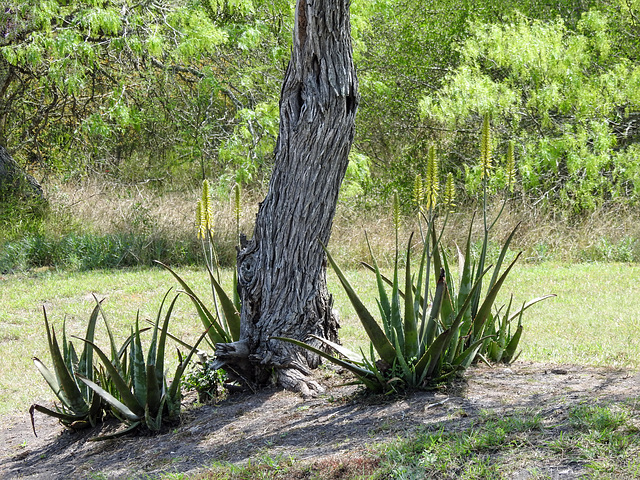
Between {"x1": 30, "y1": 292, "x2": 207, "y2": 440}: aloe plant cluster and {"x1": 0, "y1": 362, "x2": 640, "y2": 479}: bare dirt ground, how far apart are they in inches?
4.5

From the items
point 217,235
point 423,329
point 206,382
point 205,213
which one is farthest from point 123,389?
point 217,235

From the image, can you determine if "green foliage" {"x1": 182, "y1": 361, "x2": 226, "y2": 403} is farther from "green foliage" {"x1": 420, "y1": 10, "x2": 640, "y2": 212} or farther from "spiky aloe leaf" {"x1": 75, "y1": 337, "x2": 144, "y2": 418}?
"green foliage" {"x1": 420, "y1": 10, "x2": 640, "y2": 212}

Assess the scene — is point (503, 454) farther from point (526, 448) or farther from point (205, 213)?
point (205, 213)

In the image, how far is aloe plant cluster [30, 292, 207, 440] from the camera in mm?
3981

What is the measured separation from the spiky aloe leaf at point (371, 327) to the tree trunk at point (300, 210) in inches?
22.6

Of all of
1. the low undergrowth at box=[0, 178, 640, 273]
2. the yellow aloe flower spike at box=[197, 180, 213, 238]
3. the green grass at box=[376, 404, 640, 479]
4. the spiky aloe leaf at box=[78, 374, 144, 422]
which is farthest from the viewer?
the low undergrowth at box=[0, 178, 640, 273]

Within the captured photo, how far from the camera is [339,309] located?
26.2 feet

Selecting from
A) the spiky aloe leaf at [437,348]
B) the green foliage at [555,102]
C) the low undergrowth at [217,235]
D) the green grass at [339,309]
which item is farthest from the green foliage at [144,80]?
the spiky aloe leaf at [437,348]

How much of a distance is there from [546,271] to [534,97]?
10.2 ft

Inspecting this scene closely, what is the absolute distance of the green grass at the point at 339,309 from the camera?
19.0 ft

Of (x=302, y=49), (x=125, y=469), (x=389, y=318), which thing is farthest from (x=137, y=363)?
(x=302, y=49)

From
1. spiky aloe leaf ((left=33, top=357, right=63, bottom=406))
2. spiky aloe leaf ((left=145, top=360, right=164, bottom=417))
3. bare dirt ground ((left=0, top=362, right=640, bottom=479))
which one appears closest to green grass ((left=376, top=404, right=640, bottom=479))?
bare dirt ground ((left=0, top=362, right=640, bottom=479))

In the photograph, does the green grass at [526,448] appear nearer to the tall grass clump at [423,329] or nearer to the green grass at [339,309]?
the tall grass clump at [423,329]

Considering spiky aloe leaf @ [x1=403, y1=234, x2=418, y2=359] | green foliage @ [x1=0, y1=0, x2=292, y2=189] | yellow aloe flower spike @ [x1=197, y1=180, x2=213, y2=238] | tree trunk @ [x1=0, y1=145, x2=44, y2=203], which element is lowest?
spiky aloe leaf @ [x1=403, y1=234, x2=418, y2=359]
